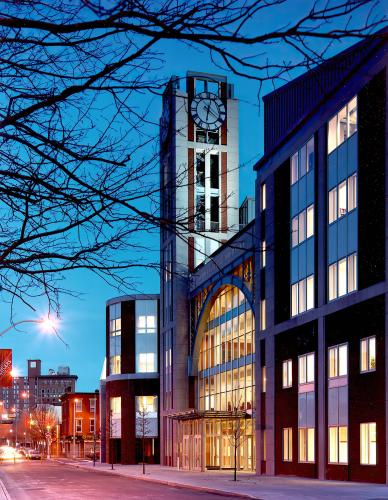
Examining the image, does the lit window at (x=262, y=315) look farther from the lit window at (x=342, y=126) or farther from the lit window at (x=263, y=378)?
the lit window at (x=342, y=126)

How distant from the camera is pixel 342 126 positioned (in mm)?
41156

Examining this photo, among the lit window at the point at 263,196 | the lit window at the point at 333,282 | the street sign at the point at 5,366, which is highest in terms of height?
the lit window at the point at 263,196

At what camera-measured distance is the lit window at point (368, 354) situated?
36.6 m

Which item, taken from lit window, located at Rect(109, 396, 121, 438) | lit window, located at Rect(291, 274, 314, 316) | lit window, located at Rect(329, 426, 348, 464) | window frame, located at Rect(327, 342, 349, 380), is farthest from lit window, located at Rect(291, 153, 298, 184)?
lit window, located at Rect(109, 396, 121, 438)

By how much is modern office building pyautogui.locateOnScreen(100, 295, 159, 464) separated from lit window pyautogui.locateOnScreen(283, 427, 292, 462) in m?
34.9

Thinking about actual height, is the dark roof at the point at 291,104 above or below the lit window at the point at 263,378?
above

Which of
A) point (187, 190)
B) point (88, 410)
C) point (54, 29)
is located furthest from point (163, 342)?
point (54, 29)

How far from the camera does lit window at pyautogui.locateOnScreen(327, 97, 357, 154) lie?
3981 cm

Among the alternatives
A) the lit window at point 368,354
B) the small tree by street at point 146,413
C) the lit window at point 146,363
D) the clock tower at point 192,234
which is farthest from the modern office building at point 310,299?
the lit window at point 146,363

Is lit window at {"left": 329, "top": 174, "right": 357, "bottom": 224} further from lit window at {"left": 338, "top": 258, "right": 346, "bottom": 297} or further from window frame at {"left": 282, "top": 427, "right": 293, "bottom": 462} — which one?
window frame at {"left": 282, "top": 427, "right": 293, "bottom": 462}

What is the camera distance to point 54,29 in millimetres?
7062

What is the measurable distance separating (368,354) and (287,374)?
10.8m

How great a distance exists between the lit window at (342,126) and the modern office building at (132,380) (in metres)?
40.6

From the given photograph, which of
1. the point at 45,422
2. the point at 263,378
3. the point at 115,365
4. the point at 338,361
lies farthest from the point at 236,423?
the point at 45,422
